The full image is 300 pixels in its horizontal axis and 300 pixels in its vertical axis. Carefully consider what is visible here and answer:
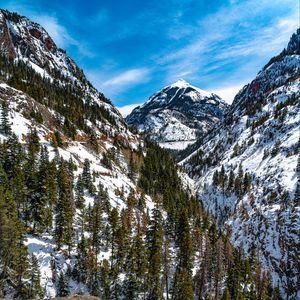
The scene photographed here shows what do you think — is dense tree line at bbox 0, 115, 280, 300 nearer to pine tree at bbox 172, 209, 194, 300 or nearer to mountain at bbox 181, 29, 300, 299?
pine tree at bbox 172, 209, 194, 300

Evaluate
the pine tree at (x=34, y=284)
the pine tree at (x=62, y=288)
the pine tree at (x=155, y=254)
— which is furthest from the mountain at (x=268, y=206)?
the pine tree at (x=34, y=284)

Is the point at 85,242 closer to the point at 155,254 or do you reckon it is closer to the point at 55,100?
the point at 155,254

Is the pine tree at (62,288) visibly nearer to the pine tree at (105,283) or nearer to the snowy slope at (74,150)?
the pine tree at (105,283)

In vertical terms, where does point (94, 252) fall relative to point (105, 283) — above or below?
above

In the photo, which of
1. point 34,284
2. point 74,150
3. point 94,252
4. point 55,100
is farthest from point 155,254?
point 55,100

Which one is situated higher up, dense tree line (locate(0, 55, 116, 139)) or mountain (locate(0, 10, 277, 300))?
dense tree line (locate(0, 55, 116, 139))

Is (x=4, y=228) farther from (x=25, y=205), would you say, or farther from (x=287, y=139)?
(x=287, y=139)

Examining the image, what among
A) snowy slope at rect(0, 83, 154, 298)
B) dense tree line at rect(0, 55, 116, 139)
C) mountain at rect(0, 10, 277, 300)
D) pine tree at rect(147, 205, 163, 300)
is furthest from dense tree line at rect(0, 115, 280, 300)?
dense tree line at rect(0, 55, 116, 139)

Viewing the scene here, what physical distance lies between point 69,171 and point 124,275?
44306 millimetres

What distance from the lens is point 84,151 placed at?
130125 millimetres

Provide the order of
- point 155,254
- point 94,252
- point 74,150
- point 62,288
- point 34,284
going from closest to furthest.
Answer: point 34,284 → point 62,288 → point 155,254 → point 94,252 → point 74,150

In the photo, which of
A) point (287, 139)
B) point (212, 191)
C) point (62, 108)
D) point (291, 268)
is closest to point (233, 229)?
point (291, 268)

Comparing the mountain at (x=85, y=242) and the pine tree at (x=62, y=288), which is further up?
the mountain at (x=85, y=242)

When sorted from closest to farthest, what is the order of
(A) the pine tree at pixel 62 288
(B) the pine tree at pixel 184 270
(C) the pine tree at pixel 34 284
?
(C) the pine tree at pixel 34 284
(A) the pine tree at pixel 62 288
(B) the pine tree at pixel 184 270
